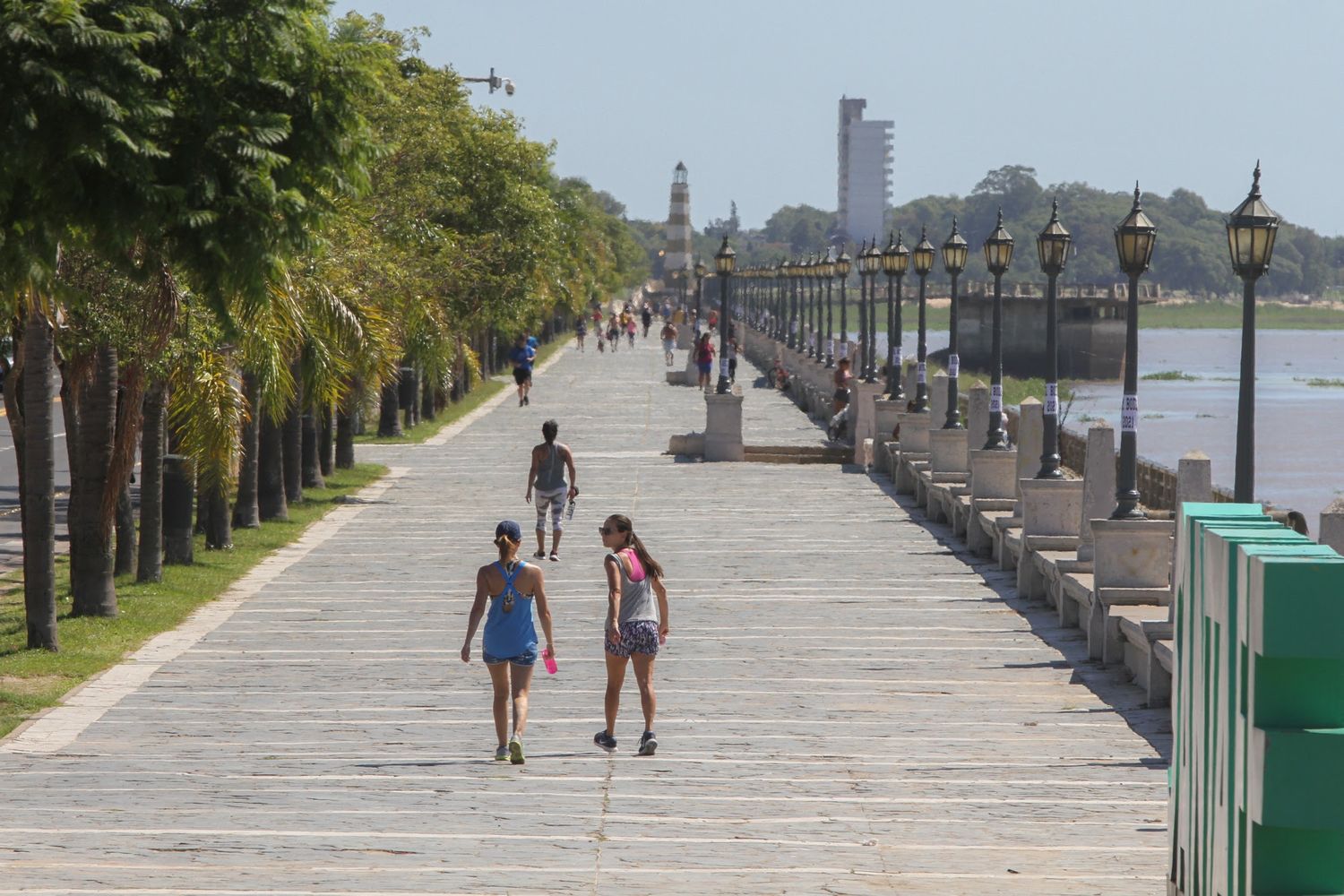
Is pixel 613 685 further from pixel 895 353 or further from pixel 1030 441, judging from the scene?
pixel 895 353

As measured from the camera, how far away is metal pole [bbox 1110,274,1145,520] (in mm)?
16812

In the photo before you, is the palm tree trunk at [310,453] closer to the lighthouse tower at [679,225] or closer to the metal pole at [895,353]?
the metal pole at [895,353]

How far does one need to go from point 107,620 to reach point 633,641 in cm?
807

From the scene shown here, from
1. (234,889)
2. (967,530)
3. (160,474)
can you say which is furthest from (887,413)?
(234,889)

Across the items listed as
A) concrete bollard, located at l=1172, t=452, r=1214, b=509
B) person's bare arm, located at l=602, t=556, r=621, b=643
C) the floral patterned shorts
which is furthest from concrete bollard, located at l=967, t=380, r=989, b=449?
person's bare arm, located at l=602, t=556, r=621, b=643

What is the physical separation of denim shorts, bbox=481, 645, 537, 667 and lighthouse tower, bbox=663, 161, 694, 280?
140m

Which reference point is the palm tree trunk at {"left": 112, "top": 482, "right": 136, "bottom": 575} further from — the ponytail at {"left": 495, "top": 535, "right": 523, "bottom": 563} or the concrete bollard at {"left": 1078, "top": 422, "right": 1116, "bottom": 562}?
the ponytail at {"left": 495, "top": 535, "right": 523, "bottom": 563}

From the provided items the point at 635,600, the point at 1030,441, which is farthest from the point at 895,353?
the point at 635,600

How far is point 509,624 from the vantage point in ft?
39.5

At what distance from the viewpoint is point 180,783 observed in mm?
11258

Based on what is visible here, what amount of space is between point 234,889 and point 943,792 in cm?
432

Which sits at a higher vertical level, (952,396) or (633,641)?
(952,396)

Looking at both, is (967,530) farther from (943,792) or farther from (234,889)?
(234,889)

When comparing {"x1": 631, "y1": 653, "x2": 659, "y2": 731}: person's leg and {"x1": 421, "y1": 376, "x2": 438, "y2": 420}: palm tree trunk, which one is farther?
{"x1": 421, "y1": 376, "x2": 438, "y2": 420}: palm tree trunk
